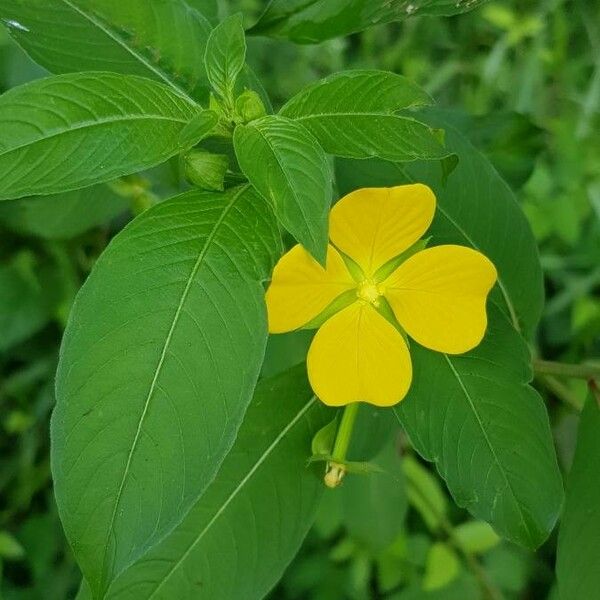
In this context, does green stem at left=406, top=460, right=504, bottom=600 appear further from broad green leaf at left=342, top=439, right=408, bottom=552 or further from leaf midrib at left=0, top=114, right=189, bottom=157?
leaf midrib at left=0, top=114, right=189, bottom=157

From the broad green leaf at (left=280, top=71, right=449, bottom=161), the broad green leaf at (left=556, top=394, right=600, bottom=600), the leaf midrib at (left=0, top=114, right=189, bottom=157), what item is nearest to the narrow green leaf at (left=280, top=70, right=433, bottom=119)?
the broad green leaf at (left=280, top=71, right=449, bottom=161)

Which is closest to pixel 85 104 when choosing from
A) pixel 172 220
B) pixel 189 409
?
pixel 172 220

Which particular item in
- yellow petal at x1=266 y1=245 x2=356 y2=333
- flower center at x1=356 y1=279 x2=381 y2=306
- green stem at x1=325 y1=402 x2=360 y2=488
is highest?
yellow petal at x1=266 y1=245 x2=356 y2=333

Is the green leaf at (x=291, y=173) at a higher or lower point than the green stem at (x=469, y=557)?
Answer: higher

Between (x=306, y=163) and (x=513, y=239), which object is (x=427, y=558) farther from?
(x=306, y=163)

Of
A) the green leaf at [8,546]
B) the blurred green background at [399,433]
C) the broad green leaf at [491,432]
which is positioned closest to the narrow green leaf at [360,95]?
the broad green leaf at [491,432]

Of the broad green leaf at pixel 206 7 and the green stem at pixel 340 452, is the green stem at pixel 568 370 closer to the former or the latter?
the green stem at pixel 340 452
